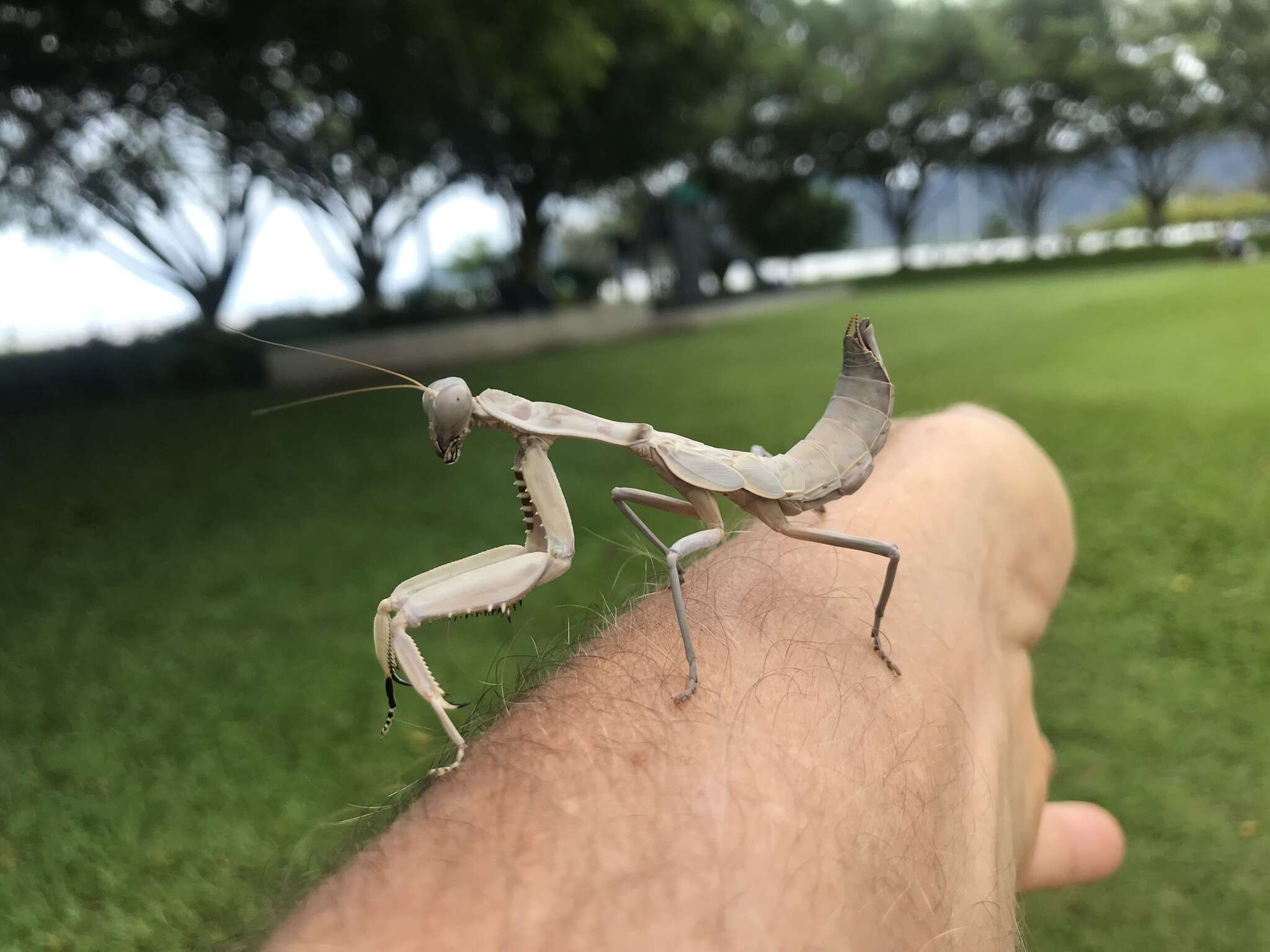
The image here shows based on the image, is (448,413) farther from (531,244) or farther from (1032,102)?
(1032,102)

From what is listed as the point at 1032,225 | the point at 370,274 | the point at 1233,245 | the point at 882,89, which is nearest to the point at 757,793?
the point at 370,274

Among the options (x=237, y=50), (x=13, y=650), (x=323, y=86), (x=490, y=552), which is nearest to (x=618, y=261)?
(x=323, y=86)

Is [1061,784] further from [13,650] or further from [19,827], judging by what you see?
[13,650]

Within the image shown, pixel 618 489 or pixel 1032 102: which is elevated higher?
pixel 1032 102

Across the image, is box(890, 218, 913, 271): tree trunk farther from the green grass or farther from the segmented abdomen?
the segmented abdomen

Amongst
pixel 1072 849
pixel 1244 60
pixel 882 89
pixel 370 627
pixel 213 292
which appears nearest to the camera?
pixel 1072 849

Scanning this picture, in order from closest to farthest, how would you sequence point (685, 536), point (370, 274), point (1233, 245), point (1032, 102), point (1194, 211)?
point (685, 536)
point (370, 274)
point (1233, 245)
point (1032, 102)
point (1194, 211)
